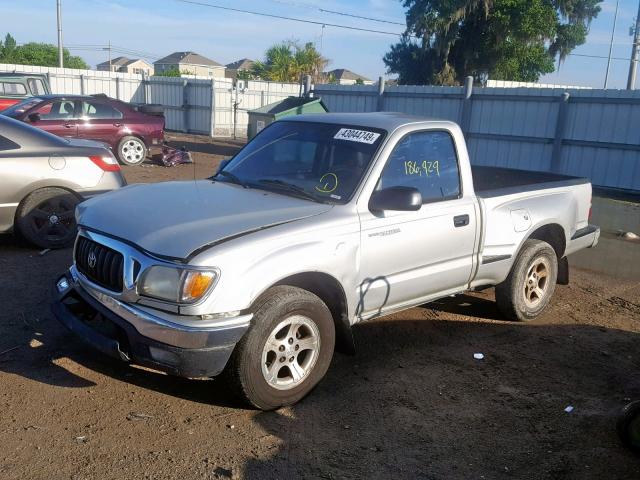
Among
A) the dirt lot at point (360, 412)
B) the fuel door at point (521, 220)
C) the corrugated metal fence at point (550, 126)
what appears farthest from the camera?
the corrugated metal fence at point (550, 126)

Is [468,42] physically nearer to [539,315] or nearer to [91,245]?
[539,315]

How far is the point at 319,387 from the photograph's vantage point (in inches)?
173

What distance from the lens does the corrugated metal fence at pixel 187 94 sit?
2588 cm

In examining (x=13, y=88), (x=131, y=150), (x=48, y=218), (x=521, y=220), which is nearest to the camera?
(x=521, y=220)

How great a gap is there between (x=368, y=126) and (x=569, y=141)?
→ 11.0 meters

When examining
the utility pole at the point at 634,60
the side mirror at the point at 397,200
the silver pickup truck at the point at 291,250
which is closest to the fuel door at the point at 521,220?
the silver pickup truck at the point at 291,250

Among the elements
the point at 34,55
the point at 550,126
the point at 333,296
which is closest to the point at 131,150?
the point at 550,126

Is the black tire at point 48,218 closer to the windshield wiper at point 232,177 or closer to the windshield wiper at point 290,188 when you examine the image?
the windshield wiper at point 232,177

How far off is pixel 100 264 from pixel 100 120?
1166 centimetres

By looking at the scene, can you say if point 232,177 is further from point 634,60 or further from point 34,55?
point 34,55

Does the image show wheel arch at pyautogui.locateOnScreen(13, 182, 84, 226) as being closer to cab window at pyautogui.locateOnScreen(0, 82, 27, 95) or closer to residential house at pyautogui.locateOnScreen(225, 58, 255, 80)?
cab window at pyautogui.locateOnScreen(0, 82, 27, 95)

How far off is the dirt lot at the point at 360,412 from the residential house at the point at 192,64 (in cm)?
8739

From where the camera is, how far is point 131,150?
50.2ft

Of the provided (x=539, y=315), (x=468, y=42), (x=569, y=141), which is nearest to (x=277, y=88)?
(x=468, y=42)
